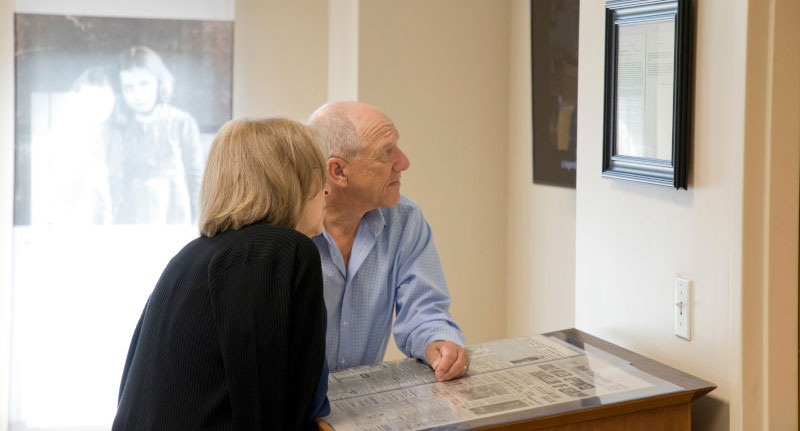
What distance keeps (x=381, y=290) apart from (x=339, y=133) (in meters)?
0.40

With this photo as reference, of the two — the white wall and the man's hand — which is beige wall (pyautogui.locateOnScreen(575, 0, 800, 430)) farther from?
the white wall

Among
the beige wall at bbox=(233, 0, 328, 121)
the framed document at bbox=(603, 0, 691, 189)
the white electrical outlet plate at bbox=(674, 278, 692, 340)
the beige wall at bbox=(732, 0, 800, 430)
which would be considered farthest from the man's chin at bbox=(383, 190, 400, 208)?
the beige wall at bbox=(233, 0, 328, 121)

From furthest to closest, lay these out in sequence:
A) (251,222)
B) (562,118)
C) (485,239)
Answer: (485,239) < (562,118) < (251,222)

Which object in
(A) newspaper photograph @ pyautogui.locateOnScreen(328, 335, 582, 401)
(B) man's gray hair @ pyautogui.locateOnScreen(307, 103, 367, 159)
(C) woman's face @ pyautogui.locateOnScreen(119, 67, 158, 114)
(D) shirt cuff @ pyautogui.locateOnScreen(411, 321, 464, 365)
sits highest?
(C) woman's face @ pyautogui.locateOnScreen(119, 67, 158, 114)

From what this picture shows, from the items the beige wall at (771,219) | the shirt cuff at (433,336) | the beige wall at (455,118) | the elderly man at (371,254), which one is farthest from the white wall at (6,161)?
the beige wall at (771,219)

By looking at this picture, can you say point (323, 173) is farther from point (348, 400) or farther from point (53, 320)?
point (53, 320)

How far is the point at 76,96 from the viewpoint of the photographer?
11.5ft

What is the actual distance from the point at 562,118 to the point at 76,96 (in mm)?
2083

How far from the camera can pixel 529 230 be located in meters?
3.31

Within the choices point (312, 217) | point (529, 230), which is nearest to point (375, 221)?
point (312, 217)

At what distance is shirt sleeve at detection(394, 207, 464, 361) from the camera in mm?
1911

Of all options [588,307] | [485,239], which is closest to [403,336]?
[588,307]

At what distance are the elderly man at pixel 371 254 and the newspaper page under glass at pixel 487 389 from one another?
125mm

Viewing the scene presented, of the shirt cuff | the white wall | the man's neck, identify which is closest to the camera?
the shirt cuff
